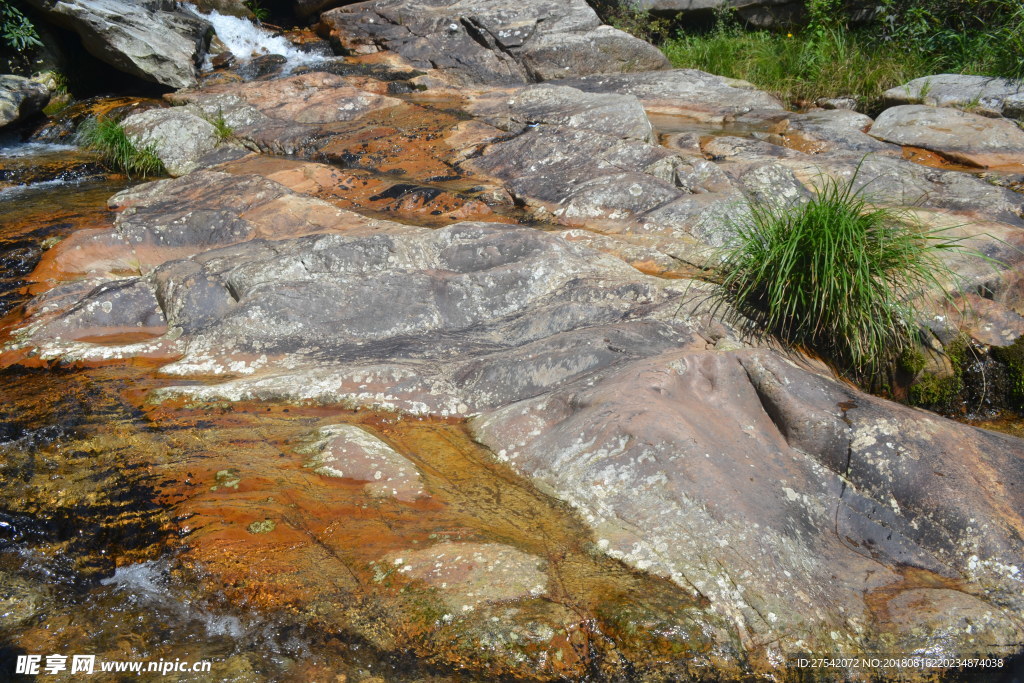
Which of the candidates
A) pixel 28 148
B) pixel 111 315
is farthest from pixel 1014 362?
pixel 28 148

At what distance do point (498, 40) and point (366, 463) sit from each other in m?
9.53

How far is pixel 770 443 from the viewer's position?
3.12 meters

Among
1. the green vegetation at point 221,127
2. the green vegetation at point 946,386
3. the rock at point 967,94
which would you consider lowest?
the green vegetation at point 946,386

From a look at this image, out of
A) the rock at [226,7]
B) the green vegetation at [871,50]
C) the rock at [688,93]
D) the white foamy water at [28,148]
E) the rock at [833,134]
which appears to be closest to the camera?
the rock at [833,134]

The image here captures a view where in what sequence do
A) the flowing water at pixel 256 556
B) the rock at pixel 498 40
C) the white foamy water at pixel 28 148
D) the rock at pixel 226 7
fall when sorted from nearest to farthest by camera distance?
the flowing water at pixel 256 556
the white foamy water at pixel 28 148
the rock at pixel 498 40
the rock at pixel 226 7

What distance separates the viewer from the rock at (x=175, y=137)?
738 centimetres

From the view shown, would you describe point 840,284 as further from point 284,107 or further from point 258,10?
point 258,10

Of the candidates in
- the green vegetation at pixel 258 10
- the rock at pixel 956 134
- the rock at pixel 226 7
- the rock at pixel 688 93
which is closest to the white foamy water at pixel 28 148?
the rock at pixel 226 7

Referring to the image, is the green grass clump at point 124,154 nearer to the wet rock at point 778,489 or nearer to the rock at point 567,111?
the rock at point 567,111

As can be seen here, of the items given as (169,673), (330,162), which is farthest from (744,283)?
(330,162)

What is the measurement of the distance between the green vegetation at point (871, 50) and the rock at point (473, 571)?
938 cm

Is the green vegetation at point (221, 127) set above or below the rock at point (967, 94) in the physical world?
below

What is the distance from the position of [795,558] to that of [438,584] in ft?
4.05

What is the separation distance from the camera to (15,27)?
9.53 metres
